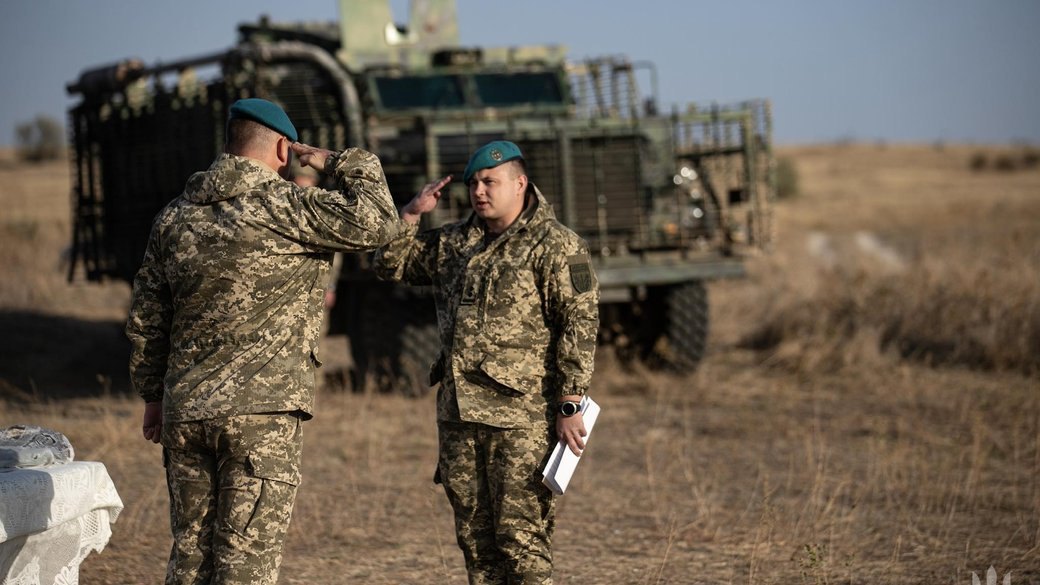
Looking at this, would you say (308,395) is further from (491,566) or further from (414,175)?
(414,175)

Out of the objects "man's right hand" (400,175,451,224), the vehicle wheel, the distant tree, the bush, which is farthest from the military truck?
the distant tree

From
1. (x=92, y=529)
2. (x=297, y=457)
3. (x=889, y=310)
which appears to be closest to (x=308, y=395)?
(x=297, y=457)

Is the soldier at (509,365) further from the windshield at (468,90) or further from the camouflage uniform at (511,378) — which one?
the windshield at (468,90)

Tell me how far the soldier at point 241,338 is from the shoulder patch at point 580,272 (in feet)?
1.96

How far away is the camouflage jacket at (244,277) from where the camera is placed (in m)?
3.32

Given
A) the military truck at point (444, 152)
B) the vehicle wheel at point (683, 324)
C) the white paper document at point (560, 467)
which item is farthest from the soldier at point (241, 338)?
the vehicle wheel at point (683, 324)

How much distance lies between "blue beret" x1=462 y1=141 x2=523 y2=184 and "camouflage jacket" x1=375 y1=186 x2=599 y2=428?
0.52 ft

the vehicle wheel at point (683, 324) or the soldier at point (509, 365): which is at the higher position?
the soldier at point (509, 365)

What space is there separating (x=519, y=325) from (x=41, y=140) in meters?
46.6

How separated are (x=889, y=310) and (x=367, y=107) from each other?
504 centimetres

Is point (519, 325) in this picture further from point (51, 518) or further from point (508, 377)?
point (51, 518)

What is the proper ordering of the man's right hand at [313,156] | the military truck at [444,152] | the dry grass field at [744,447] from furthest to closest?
the military truck at [444,152] → the dry grass field at [744,447] → the man's right hand at [313,156]

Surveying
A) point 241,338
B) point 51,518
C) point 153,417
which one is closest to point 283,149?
point 241,338

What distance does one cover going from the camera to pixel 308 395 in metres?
3.40
